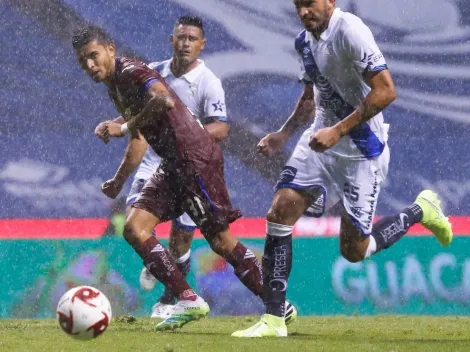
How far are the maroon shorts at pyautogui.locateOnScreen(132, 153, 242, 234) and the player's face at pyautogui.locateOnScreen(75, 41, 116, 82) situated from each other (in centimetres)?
77

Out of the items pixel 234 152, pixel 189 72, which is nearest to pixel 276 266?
pixel 189 72

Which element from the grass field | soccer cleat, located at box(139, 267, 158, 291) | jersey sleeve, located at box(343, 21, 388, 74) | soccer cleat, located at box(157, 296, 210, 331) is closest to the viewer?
the grass field

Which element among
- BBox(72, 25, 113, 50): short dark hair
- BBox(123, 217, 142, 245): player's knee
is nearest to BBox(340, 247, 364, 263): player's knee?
BBox(123, 217, 142, 245): player's knee

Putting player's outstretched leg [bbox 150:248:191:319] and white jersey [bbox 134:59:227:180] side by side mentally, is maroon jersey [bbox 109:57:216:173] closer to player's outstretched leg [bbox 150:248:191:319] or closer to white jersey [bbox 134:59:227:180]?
white jersey [bbox 134:59:227:180]

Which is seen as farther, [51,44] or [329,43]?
[51,44]

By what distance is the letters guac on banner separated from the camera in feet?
33.3

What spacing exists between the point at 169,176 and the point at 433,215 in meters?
2.15

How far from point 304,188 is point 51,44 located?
14.1 feet

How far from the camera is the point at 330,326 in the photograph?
873 cm

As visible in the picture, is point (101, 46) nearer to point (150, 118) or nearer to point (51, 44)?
point (150, 118)

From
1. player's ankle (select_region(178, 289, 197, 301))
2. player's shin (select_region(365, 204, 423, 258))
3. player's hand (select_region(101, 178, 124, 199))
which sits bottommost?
player's ankle (select_region(178, 289, 197, 301))

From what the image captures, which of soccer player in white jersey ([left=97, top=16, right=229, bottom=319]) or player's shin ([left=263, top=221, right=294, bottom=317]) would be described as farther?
soccer player in white jersey ([left=97, top=16, right=229, bottom=319])

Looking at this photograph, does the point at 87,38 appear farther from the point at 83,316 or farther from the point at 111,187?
the point at 83,316

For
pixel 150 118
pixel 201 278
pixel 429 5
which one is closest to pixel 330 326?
pixel 201 278
